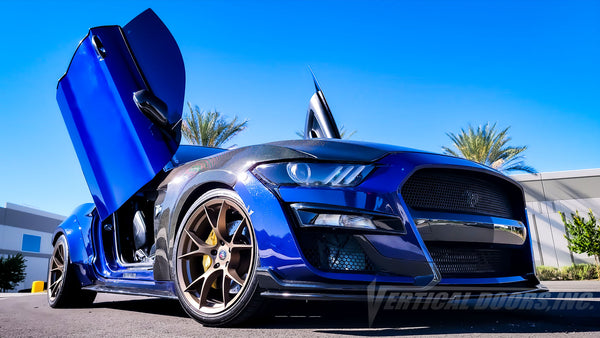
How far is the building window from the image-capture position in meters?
34.8

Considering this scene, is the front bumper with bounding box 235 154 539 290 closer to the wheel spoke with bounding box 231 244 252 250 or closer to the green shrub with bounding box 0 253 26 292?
the wheel spoke with bounding box 231 244 252 250

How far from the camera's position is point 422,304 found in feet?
7.93

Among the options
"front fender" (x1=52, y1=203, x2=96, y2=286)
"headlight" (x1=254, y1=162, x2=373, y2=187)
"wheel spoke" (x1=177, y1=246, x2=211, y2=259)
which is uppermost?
"headlight" (x1=254, y1=162, x2=373, y2=187)

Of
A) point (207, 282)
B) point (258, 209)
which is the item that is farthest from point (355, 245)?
point (207, 282)

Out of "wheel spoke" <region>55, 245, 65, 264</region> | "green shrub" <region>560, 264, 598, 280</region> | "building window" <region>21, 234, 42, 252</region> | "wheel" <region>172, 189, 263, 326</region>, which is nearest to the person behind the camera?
"wheel" <region>172, 189, 263, 326</region>

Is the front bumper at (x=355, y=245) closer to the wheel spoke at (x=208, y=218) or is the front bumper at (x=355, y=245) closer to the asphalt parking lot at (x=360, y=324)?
the asphalt parking lot at (x=360, y=324)

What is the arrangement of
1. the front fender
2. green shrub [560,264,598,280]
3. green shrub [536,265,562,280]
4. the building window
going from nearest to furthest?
the front fender → green shrub [560,264,598,280] → green shrub [536,265,562,280] → the building window

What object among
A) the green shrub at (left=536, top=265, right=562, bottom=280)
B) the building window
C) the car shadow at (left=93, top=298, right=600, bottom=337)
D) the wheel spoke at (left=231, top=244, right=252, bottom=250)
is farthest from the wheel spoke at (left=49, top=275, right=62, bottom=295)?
the building window

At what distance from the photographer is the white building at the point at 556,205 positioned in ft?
61.6

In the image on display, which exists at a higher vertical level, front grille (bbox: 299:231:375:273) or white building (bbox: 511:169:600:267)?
front grille (bbox: 299:231:375:273)

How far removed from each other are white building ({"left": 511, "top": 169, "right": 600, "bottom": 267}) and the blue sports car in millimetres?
18356

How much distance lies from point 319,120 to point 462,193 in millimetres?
1775

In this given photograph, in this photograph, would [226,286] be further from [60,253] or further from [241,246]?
[60,253]

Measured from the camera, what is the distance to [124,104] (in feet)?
12.4
